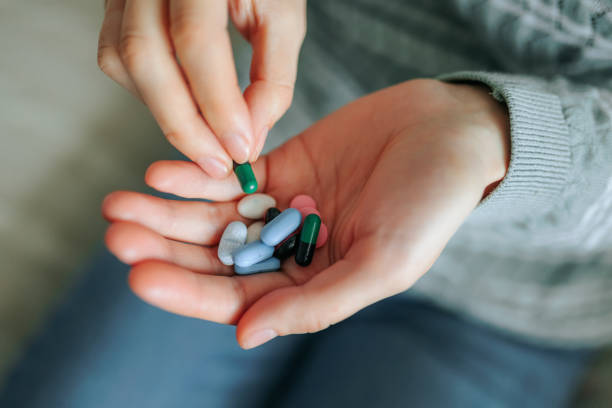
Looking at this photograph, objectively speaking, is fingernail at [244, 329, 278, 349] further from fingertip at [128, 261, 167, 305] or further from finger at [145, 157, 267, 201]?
finger at [145, 157, 267, 201]

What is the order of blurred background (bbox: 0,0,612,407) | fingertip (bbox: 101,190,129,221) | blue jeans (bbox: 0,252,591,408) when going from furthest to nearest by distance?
blurred background (bbox: 0,0,612,407)
blue jeans (bbox: 0,252,591,408)
fingertip (bbox: 101,190,129,221)

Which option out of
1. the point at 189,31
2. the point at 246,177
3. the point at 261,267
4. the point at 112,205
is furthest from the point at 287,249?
the point at 189,31

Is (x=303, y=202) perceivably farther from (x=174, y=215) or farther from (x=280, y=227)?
(x=174, y=215)

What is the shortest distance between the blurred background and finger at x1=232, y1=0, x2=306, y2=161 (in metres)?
0.83

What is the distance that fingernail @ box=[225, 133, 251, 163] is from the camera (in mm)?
965

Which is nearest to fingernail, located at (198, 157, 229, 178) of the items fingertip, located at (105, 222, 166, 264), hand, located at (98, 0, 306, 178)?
hand, located at (98, 0, 306, 178)

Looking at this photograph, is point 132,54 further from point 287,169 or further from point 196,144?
point 287,169

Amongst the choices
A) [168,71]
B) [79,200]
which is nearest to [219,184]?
[168,71]

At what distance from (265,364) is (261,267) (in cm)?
64

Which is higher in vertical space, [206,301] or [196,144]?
[196,144]

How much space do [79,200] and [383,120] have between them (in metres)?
1.79

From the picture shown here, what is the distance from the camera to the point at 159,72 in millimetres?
921

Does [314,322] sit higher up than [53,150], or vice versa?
[314,322]

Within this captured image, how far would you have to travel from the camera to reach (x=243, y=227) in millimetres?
1113
